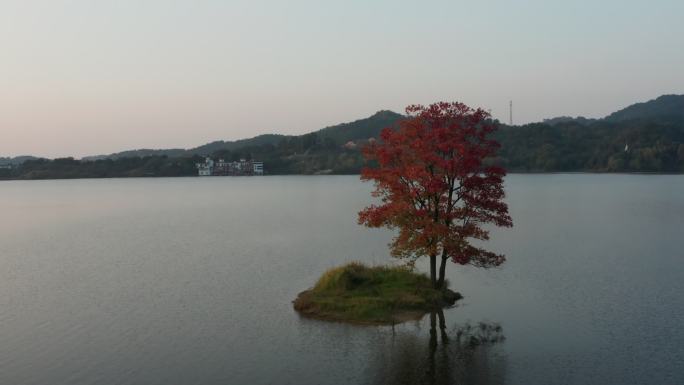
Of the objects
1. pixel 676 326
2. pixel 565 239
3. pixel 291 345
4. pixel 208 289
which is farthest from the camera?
pixel 565 239

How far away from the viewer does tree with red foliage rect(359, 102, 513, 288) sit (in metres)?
36.0

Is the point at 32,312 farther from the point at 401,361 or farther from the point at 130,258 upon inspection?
the point at 401,361

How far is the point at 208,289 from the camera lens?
146 feet

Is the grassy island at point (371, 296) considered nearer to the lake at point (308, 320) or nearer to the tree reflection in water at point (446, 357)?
the lake at point (308, 320)

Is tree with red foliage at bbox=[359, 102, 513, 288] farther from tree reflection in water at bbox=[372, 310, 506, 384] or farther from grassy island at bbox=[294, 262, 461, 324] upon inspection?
tree reflection in water at bbox=[372, 310, 506, 384]

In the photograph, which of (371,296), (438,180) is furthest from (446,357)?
(438,180)

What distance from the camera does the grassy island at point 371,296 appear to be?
3562 cm

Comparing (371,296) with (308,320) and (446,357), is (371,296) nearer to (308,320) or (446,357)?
(308,320)

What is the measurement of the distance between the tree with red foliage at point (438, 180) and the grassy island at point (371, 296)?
3212mm

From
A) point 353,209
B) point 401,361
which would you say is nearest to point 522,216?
point 353,209

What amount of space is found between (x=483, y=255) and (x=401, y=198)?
23.1 feet

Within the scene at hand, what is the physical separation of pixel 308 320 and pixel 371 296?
5.12m

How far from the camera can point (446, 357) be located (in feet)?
93.8

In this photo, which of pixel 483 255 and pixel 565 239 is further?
pixel 565 239
